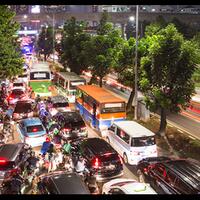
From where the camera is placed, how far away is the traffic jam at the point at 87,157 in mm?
13484

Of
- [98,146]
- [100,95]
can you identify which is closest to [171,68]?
[100,95]

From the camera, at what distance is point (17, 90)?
35.3m

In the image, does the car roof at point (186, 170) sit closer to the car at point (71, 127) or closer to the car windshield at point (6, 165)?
the car windshield at point (6, 165)

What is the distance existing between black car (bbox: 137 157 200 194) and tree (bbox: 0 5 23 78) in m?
20.7

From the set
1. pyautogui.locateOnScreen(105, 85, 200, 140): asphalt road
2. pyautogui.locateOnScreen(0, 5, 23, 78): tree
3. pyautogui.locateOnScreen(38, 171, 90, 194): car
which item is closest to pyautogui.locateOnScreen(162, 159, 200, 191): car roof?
pyautogui.locateOnScreen(38, 171, 90, 194): car

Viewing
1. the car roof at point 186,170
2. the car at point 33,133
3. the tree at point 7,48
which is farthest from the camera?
the tree at point 7,48

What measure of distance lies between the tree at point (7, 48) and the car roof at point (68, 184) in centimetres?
2108

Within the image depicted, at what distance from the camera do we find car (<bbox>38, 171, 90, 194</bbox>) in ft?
41.6

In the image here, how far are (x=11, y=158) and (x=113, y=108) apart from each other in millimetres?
10040

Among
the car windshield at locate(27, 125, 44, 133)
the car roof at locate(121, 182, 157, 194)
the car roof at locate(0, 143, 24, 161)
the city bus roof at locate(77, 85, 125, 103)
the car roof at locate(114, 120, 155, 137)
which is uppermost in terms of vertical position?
the city bus roof at locate(77, 85, 125, 103)

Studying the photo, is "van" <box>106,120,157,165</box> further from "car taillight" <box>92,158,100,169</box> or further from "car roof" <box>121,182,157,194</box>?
"car roof" <box>121,182,157,194</box>

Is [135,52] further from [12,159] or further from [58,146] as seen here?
[12,159]

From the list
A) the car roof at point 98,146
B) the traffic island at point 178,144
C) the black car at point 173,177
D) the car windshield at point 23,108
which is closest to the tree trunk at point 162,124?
the traffic island at point 178,144
